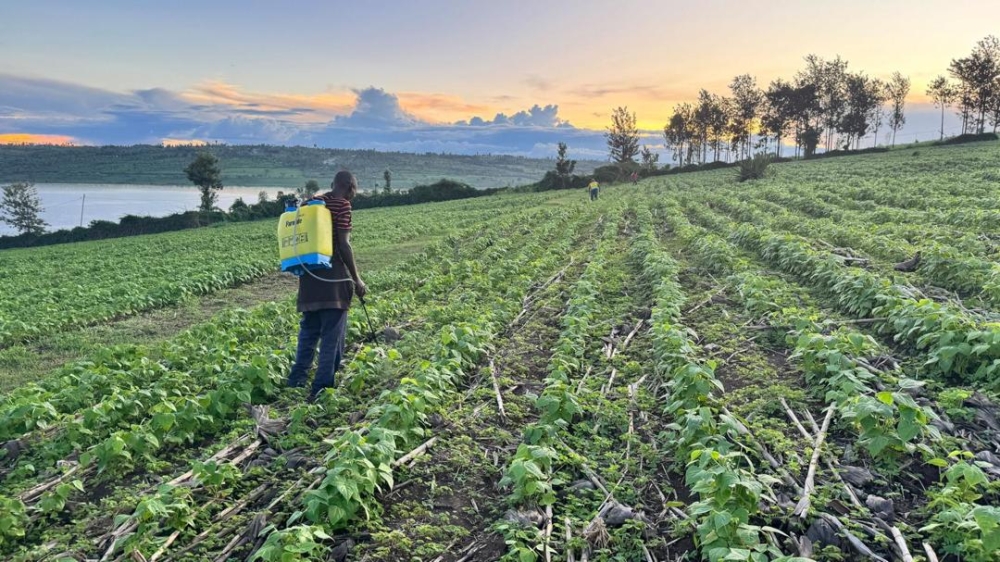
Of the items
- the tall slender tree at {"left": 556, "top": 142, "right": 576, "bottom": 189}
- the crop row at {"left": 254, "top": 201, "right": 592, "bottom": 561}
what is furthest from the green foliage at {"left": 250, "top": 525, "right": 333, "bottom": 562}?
the tall slender tree at {"left": 556, "top": 142, "right": 576, "bottom": 189}

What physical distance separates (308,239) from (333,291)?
679mm

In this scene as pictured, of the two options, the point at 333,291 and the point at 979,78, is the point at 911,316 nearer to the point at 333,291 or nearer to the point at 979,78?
the point at 333,291

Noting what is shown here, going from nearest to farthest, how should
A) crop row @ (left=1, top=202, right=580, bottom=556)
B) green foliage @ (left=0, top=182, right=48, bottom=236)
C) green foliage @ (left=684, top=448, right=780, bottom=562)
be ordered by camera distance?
green foliage @ (left=684, top=448, right=780, bottom=562) < crop row @ (left=1, top=202, right=580, bottom=556) < green foliage @ (left=0, top=182, right=48, bottom=236)

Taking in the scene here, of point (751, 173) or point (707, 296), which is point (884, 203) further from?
point (751, 173)

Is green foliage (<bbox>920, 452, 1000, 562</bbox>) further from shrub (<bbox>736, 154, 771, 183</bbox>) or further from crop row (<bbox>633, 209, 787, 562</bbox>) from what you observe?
shrub (<bbox>736, 154, 771, 183</bbox>)

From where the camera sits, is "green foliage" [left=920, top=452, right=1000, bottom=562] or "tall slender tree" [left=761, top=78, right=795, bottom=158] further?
"tall slender tree" [left=761, top=78, right=795, bottom=158]

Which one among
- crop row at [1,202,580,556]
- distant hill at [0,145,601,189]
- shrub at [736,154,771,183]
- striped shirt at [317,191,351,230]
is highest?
distant hill at [0,145,601,189]

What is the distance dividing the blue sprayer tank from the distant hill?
377 feet

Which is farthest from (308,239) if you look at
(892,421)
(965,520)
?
(965,520)

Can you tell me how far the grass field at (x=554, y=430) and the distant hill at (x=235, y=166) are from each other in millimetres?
112795

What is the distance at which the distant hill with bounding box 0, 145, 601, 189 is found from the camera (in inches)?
5330

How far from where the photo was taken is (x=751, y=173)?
42156mm

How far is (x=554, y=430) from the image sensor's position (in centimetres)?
518

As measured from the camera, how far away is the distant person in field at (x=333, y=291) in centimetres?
682
